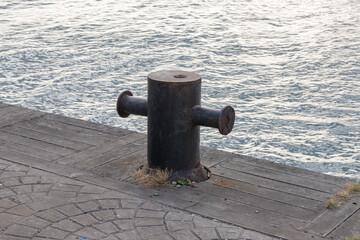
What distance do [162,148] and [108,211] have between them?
0.79m

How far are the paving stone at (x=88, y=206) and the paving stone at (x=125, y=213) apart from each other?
184 millimetres

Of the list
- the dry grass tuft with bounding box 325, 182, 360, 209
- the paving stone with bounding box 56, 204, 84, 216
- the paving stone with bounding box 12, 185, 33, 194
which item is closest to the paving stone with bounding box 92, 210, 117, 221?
the paving stone with bounding box 56, 204, 84, 216

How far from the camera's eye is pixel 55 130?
602 centimetres

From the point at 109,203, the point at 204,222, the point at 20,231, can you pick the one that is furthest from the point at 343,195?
the point at 20,231

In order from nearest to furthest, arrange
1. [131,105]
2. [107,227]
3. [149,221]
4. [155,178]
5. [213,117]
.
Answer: [107,227] → [149,221] → [213,117] → [155,178] → [131,105]

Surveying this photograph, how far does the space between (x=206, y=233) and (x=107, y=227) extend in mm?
698

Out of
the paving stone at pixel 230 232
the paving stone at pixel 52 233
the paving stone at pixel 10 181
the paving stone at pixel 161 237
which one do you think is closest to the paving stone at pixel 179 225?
the paving stone at pixel 161 237

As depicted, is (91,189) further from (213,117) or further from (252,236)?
(252,236)

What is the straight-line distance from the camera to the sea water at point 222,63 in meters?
7.78

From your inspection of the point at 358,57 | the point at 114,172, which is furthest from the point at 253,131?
the point at 358,57

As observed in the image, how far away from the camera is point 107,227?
3.91 m

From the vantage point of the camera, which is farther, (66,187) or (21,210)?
(66,187)

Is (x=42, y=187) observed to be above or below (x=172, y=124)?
below

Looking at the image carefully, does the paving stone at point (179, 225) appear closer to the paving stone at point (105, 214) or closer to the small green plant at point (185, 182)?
the paving stone at point (105, 214)
